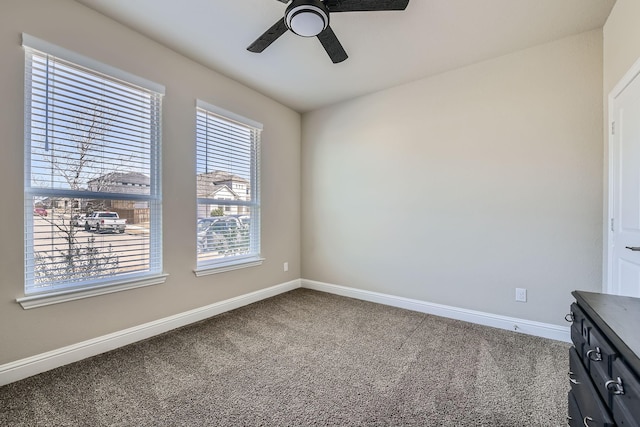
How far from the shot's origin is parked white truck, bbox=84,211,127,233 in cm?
218

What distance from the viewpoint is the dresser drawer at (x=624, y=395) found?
0.68 m

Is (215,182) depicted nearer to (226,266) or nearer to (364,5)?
(226,266)

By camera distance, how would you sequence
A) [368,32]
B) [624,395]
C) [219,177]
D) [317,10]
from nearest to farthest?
[624,395] → [317,10] → [368,32] → [219,177]

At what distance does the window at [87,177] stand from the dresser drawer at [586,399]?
290cm

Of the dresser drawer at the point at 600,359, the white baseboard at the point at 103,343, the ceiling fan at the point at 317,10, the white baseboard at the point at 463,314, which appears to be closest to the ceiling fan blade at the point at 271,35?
the ceiling fan at the point at 317,10

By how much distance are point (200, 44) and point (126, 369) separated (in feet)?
8.98

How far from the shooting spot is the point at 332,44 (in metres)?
2.06

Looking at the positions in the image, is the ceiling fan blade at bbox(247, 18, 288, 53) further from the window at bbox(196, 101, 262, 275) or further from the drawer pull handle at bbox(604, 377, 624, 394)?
the drawer pull handle at bbox(604, 377, 624, 394)

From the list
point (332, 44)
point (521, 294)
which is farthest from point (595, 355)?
point (332, 44)

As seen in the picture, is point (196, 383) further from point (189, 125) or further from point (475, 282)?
point (475, 282)

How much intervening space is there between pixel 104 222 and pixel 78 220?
165 mm

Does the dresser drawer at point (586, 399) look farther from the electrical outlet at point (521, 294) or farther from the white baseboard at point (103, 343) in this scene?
the white baseboard at point (103, 343)

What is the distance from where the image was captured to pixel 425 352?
224 cm

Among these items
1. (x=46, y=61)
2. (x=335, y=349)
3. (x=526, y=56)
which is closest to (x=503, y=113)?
(x=526, y=56)
